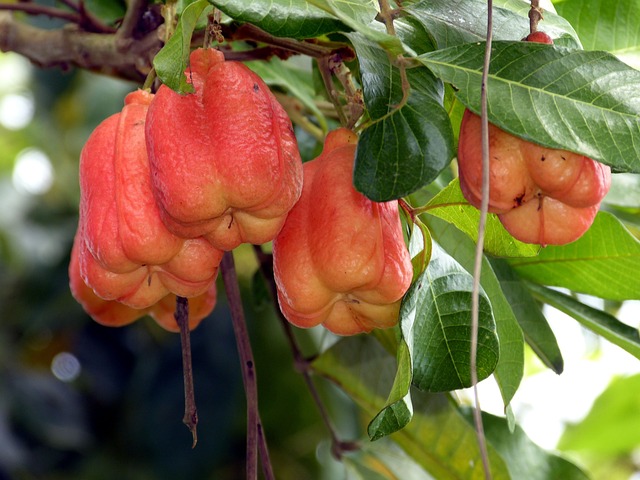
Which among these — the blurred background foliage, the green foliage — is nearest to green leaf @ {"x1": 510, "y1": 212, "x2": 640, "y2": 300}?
the green foliage

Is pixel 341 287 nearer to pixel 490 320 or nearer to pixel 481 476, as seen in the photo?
pixel 490 320

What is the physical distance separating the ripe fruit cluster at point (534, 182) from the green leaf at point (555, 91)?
0.07 feet

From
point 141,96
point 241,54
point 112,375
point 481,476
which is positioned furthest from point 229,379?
point 141,96

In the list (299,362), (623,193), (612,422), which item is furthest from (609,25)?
(612,422)

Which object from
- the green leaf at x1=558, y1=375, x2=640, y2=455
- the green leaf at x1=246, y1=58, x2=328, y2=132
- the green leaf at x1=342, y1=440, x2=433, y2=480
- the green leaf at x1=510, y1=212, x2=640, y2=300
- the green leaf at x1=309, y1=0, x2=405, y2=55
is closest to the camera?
the green leaf at x1=309, y1=0, x2=405, y2=55

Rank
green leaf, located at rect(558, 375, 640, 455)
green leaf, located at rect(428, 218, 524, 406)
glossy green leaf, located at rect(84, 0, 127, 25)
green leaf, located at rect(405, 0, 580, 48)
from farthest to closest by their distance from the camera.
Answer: green leaf, located at rect(558, 375, 640, 455) → glossy green leaf, located at rect(84, 0, 127, 25) → green leaf, located at rect(428, 218, 524, 406) → green leaf, located at rect(405, 0, 580, 48)

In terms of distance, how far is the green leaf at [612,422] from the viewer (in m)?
1.82

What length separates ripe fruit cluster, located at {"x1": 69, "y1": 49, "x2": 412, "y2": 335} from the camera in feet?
2.24

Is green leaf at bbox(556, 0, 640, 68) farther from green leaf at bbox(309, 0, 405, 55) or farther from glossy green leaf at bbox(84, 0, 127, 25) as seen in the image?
glossy green leaf at bbox(84, 0, 127, 25)

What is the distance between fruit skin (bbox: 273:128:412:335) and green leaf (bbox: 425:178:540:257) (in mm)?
92

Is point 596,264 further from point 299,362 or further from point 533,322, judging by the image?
point 299,362

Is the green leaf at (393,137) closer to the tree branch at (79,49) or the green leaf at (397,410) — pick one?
the green leaf at (397,410)

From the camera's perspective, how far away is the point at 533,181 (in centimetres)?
70

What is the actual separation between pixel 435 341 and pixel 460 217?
0.13m
